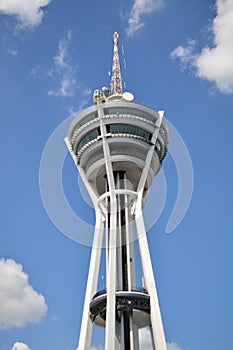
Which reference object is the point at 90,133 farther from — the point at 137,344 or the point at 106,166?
the point at 137,344

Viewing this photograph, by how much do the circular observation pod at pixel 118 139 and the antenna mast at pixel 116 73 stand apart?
8.17 meters

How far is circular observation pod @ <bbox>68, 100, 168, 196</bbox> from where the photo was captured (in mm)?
59513

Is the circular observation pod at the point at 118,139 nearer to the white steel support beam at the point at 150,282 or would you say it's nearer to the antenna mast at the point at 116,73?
the white steel support beam at the point at 150,282

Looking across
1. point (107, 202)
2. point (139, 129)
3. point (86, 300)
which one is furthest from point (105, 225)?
point (139, 129)

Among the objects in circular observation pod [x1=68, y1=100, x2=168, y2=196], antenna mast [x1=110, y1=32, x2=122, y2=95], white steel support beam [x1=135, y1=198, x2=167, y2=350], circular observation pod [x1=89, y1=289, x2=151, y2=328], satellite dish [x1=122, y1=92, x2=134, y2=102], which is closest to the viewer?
white steel support beam [x1=135, y1=198, x2=167, y2=350]

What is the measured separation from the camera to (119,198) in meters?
58.3

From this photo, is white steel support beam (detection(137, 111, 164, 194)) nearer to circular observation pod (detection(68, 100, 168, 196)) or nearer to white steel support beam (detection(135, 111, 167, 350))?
white steel support beam (detection(135, 111, 167, 350))

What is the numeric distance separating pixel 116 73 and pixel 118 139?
16.8 meters

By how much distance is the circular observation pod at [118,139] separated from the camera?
59.5 metres

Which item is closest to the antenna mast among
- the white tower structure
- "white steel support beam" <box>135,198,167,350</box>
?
the white tower structure

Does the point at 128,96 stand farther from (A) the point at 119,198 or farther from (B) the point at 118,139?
(A) the point at 119,198

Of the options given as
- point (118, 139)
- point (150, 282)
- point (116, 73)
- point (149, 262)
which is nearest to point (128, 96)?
point (118, 139)

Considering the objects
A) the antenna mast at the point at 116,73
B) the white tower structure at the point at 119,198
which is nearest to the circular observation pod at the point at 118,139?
the white tower structure at the point at 119,198

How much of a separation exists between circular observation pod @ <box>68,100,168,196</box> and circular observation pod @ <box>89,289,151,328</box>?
16430mm
